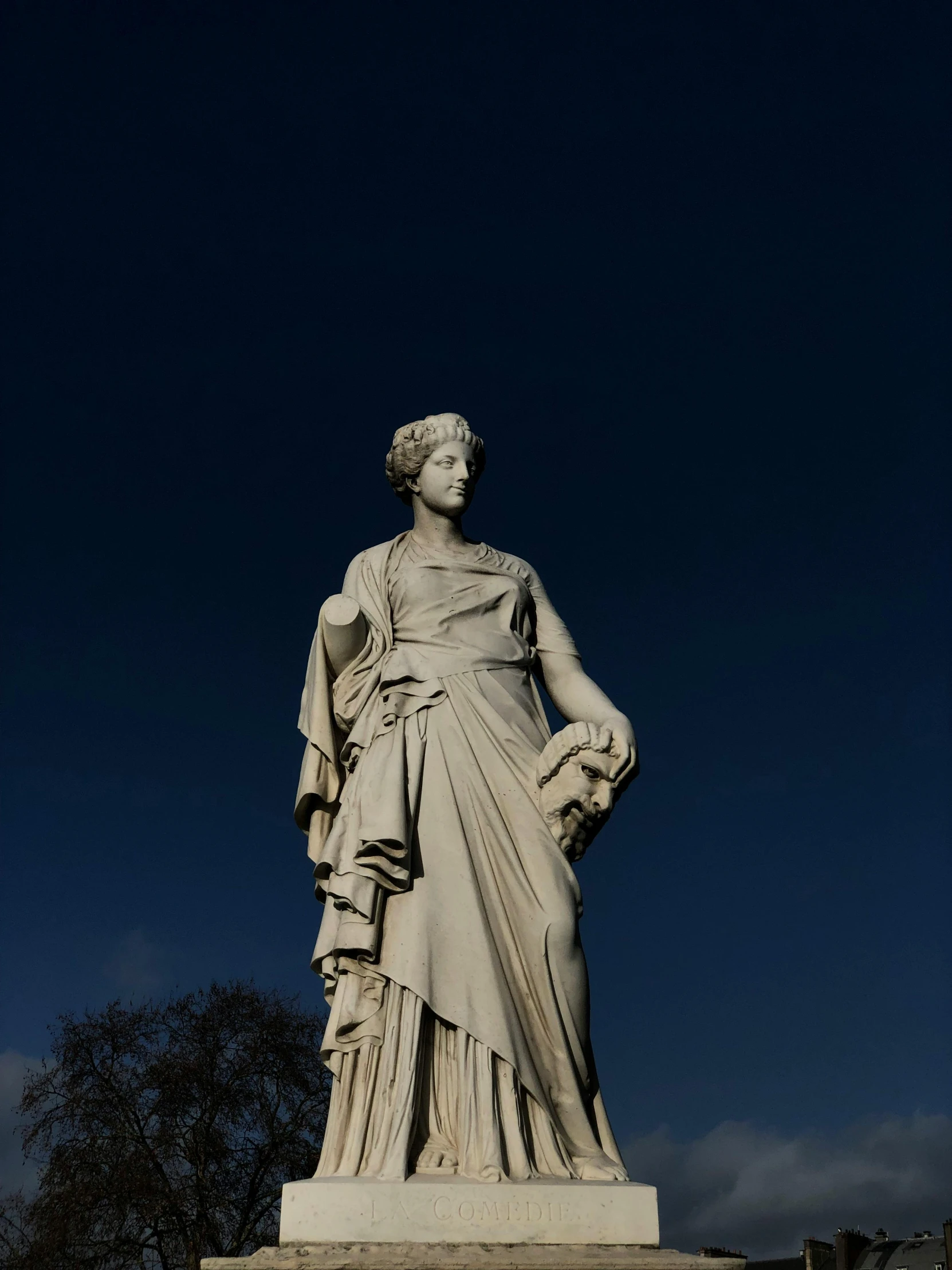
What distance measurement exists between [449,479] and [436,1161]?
13.8 feet

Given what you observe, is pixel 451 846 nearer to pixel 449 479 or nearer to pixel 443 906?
pixel 443 906

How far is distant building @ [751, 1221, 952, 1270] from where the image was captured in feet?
121

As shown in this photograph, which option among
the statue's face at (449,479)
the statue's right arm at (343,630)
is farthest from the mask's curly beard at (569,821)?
the statue's face at (449,479)

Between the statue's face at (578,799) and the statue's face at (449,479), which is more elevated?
the statue's face at (449,479)

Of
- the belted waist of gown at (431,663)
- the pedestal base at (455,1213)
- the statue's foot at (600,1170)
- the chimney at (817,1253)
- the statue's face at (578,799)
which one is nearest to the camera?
the pedestal base at (455,1213)

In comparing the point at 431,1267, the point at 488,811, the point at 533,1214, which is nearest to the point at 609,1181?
the point at 533,1214

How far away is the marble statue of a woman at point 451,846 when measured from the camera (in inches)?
261

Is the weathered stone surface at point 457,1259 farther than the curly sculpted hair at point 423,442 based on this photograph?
No

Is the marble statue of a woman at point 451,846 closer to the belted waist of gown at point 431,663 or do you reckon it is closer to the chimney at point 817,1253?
the belted waist of gown at point 431,663

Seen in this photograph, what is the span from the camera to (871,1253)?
38.8 m

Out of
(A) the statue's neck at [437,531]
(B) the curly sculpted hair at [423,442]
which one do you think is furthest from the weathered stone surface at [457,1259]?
(B) the curly sculpted hair at [423,442]

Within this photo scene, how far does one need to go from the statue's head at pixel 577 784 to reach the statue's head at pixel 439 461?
195cm

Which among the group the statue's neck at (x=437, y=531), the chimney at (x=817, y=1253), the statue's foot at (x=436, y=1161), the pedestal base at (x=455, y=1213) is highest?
the chimney at (x=817, y=1253)

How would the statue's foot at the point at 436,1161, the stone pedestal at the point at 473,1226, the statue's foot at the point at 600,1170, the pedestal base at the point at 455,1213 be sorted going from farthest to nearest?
1. the statue's foot at the point at 600,1170
2. the statue's foot at the point at 436,1161
3. the pedestal base at the point at 455,1213
4. the stone pedestal at the point at 473,1226
